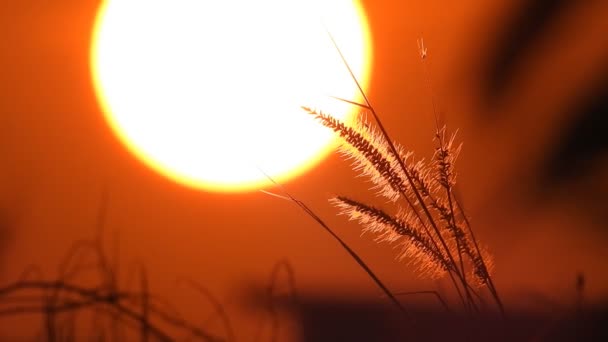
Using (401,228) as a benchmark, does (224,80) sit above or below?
above

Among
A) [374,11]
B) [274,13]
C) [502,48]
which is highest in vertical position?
[374,11]

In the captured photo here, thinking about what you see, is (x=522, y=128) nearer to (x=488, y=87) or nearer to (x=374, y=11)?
(x=488, y=87)

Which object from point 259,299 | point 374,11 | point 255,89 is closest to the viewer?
point 255,89

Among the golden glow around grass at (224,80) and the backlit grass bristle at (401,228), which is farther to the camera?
the golden glow around grass at (224,80)

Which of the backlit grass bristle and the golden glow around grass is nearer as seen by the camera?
the backlit grass bristle

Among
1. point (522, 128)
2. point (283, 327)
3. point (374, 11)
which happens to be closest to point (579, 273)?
point (522, 128)

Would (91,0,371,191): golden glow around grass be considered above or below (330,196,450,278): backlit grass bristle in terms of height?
above

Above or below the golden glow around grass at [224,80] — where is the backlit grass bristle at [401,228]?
below

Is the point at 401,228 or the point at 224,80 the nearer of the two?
the point at 401,228
